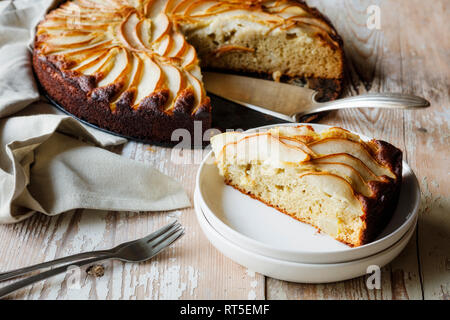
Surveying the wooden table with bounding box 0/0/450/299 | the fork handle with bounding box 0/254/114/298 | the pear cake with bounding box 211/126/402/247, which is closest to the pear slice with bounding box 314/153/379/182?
the pear cake with bounding box 211/126/402/247

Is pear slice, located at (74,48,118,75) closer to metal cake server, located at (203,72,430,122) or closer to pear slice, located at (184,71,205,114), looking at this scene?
pear slice, located at (184,71,205,114)

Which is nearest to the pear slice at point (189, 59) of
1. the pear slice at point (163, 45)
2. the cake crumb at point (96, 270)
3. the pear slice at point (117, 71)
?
the pear slice at point (163, 45)

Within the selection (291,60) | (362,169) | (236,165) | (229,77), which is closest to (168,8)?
(229,77)

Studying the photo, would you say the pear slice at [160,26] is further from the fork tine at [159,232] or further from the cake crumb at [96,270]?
the cake crumb at [96,270]

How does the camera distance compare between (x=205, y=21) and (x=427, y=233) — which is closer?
(x=427, y=233)

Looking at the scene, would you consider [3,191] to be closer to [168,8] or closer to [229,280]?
[229,280]

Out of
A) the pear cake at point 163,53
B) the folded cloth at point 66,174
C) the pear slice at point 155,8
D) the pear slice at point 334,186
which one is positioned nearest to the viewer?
the pear slice at point 334,186

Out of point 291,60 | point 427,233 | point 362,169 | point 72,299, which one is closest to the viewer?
point 72,299

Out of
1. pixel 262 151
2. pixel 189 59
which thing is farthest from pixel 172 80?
pixel 262 151
